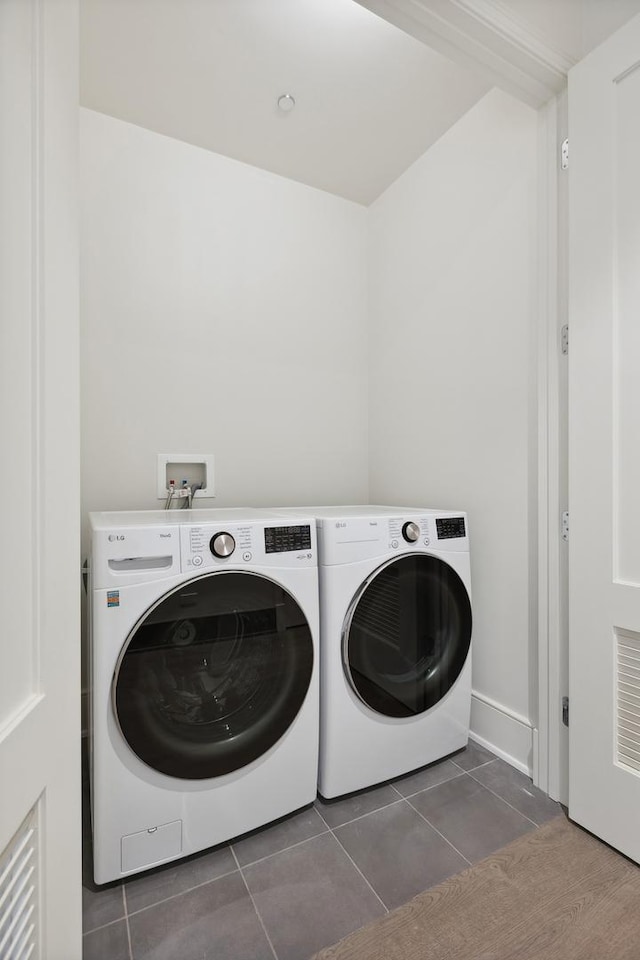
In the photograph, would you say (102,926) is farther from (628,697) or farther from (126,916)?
(628,697)

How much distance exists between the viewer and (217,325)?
207 centimetres

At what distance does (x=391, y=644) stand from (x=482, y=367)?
3.53 feet

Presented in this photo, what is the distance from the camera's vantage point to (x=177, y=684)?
1.19 meters

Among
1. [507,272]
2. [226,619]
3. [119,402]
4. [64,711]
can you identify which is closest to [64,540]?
[64,711]

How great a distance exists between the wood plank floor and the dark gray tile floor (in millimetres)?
43

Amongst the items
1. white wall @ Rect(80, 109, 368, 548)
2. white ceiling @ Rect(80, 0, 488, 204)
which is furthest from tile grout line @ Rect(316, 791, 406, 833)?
white ceiling @ Rect(80, 0, 488, 204)

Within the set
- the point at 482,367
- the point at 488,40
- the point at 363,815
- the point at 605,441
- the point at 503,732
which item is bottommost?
the point at 363,815

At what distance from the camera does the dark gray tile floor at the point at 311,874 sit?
1.02 metres

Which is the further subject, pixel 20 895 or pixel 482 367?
pixel 482 367

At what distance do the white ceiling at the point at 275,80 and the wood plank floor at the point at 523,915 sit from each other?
249 cm

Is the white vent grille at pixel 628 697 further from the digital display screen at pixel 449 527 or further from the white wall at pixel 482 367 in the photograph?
the digital display screen at pixel 449 527

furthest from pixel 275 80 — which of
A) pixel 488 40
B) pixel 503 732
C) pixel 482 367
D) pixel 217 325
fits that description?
pixel 503 732

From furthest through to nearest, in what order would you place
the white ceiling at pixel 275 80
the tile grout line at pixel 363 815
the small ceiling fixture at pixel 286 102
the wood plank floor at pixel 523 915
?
the small ceiling fixture at pixel 286 102
the white ceiling at pixel 275 80
the tile grout line at pixel 363 815
the wood plank floor at pixel 523 915

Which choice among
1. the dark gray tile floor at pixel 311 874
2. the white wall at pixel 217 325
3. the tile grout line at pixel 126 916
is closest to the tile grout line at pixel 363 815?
the dark gray tile floor at pixel 311 874
